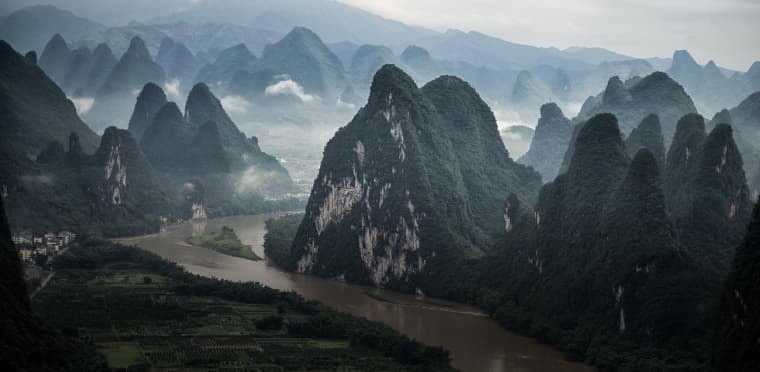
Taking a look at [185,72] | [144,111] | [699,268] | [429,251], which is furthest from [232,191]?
[185,72]

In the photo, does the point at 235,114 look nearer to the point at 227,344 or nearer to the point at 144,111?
the point at 144,111

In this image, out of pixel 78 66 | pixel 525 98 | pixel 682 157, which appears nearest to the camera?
pixel 682 157

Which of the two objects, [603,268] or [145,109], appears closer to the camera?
[603,268]

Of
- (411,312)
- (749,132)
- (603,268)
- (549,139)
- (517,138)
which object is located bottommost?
(411,312)

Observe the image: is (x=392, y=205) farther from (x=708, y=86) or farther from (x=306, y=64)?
(x=306, y=64)

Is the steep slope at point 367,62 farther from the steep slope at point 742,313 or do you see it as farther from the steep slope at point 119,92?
the steep slope at point 742,313

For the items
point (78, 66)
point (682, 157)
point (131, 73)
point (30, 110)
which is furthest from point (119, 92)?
point (682, 157)

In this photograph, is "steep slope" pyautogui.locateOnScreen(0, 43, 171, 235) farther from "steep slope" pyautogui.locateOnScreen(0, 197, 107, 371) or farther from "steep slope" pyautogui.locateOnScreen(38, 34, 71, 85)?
"steep slope" pyautogui.locateOnScreen(38, 34, 71, 85)
